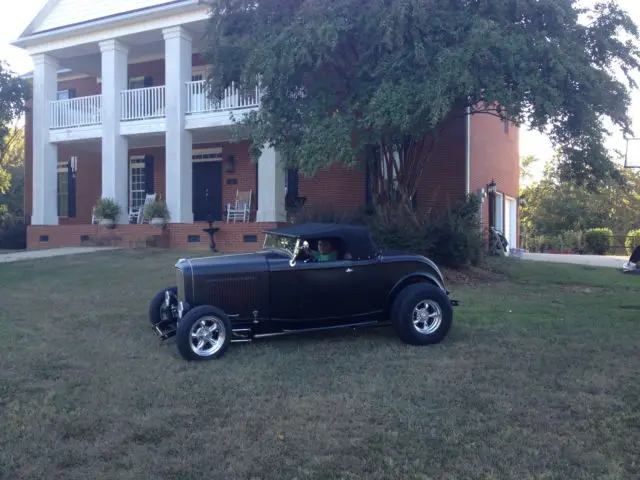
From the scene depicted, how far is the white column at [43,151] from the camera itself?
19.8 m

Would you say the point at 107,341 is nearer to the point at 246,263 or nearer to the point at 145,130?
the point at 246,263

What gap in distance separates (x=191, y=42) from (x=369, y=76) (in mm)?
8773

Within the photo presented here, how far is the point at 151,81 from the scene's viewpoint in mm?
20688

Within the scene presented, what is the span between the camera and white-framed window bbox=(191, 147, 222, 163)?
1995cm

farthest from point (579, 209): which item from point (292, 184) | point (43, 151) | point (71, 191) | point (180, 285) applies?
point (180, 285)

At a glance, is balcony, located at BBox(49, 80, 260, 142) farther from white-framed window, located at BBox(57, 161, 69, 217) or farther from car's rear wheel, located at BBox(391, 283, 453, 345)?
car's rear wheel, located at BBox(391, 283, 453, 345)

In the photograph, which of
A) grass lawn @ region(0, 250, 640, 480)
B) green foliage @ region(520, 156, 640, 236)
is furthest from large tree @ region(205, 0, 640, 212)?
green foliage @ region(520, 156, 640, 236)

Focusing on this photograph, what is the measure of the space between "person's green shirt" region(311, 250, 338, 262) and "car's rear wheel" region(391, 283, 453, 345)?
832 mm

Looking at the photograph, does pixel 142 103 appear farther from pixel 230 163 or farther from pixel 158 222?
pixel 158 222

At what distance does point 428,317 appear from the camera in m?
6.84

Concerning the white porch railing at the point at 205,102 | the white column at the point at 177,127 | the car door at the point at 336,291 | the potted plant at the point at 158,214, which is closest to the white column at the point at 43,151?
the potted plant at the point at 158,214

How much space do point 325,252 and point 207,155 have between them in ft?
46.2

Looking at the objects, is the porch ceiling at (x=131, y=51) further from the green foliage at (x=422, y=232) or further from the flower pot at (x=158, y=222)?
the green foliage at (x=422, y=232)

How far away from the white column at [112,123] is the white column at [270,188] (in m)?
4.49
